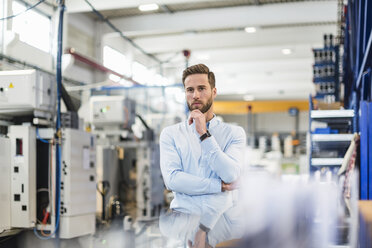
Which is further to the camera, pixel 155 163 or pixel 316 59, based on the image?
pixel 155 163

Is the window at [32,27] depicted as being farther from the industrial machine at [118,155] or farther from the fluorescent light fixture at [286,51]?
the fluorescent light fixture at [286,51]

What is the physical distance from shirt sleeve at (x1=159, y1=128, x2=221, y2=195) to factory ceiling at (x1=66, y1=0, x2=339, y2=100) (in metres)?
2.98

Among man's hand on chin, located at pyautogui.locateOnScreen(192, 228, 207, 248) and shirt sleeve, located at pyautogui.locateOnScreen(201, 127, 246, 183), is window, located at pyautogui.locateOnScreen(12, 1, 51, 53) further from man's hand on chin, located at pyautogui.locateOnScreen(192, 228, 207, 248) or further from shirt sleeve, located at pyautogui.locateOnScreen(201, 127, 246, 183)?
man's hand on chin, located at pyautogui.locateOnScreen(192, 228, 207, 248)

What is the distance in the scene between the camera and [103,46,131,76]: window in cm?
893

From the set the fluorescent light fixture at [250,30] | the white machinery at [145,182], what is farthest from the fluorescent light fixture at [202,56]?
the white machinery at [145,182]

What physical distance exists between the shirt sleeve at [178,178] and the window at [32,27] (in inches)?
103

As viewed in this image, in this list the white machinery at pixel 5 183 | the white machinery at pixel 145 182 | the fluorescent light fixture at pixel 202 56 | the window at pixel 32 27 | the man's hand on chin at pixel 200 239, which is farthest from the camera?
the fluorescent light fixture at pixel 202 56

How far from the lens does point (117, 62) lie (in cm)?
898

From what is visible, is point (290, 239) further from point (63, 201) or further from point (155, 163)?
point (155, 163)

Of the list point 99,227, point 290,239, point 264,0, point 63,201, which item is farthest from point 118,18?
point 290,239

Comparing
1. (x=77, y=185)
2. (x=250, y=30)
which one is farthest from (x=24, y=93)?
(x=250, y=30)

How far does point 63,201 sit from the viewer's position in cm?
479

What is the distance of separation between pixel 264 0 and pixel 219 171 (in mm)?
7297

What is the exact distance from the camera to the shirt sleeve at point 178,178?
1.93 m
